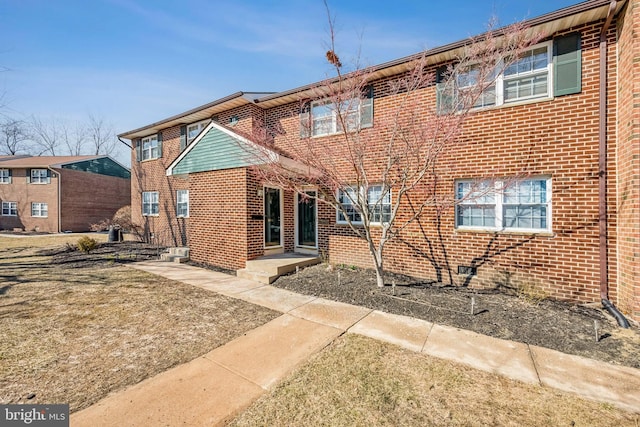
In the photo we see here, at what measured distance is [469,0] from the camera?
6613 millimetres

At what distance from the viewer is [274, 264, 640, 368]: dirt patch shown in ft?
12.9

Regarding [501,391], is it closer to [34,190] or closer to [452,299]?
[452,299]

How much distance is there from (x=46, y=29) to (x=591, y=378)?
13869 millimetres

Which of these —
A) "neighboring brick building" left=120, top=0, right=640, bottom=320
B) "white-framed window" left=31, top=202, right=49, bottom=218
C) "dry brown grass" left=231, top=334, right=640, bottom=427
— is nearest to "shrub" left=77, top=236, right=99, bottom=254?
"neighboring brick building" left=120, top=0, right=640, bottom=320

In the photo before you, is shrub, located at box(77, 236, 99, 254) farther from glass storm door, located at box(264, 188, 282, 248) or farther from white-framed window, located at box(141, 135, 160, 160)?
glass storm door, located at box(264, 188, 282, 248)

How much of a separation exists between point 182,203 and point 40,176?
64.7 ft

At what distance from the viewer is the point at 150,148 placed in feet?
49.0

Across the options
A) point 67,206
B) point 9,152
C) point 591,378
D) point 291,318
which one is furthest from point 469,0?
point 9,152

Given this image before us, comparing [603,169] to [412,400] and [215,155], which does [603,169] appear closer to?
[412,400]

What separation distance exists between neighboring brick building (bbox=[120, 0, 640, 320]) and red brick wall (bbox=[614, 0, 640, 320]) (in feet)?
0.06

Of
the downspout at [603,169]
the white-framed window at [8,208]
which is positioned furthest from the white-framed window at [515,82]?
the white-framed window at [8,208]

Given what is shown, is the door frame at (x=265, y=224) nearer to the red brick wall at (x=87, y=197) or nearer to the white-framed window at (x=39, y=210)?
the red brick wall at (x=87, y=197)

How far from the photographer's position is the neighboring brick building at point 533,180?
5156 millimetres

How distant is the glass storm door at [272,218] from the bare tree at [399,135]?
1353 millimetres
